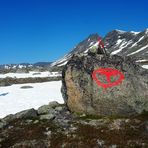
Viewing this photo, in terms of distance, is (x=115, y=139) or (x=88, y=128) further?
(x=88, y=128)

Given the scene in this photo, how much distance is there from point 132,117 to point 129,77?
3.06 m

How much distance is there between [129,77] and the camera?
80.1ft

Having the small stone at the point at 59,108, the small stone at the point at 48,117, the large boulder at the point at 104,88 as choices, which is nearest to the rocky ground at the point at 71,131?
the small stone at the point at 48,117

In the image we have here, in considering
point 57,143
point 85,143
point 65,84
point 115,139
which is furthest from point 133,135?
point 65,84

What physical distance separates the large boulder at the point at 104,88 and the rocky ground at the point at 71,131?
71cm

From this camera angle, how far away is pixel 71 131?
843 inches

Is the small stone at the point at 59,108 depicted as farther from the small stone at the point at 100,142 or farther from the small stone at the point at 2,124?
the small stone at the point at 100,142

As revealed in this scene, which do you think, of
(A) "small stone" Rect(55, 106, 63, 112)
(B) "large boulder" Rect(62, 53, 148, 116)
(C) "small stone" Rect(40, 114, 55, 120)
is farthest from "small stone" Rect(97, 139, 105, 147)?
(A) "small stone" Rect(55, 106, 63, 112)

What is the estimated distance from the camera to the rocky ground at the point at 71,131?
19.6 m

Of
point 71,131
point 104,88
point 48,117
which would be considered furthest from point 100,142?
point 48,117

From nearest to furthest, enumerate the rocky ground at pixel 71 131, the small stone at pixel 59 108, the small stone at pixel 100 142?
the small stone at pixel 100 142, the rocky ground at pixel 71 131, the small stone at pixel 59 108

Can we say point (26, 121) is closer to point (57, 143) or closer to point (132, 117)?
point (57, 143)

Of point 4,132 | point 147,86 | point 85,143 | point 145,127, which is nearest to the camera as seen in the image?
point 85,143

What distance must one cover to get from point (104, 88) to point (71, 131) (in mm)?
4578
